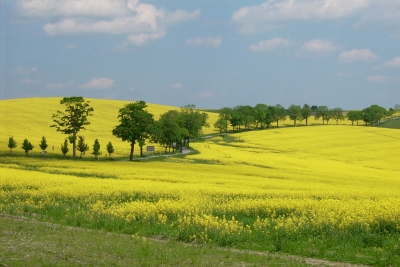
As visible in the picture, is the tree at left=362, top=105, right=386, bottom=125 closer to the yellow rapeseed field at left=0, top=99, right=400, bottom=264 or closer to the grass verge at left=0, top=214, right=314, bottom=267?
the yellow rapeseed field at left=0, top=99, right=400, bottom=264

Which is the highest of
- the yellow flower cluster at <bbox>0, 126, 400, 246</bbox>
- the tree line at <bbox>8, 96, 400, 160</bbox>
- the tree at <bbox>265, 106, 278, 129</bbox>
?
the tree at <bbox>265, 106, 278, 129</bbox>

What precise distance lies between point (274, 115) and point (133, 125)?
76.2m

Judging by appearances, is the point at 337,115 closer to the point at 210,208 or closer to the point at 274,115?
the point at 274,115

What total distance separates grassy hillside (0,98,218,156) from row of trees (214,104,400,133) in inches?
245

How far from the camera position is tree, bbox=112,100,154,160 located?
174 ft

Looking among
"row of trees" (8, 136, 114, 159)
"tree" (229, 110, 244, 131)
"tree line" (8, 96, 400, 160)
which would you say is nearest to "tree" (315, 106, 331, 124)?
"tree" (229, 110, 244, 131)

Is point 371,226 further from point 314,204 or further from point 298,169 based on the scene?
point 298,169

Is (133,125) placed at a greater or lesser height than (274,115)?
lesser

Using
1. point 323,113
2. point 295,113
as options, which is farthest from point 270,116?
point 323,113

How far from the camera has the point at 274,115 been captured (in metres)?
124

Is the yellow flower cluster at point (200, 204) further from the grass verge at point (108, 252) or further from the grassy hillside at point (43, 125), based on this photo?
the grassy hillside at point (43, 125)

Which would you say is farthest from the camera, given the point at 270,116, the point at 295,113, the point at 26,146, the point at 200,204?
the point at 295,113

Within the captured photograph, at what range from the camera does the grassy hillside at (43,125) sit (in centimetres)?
6116

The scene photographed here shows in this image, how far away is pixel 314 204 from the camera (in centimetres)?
1788
